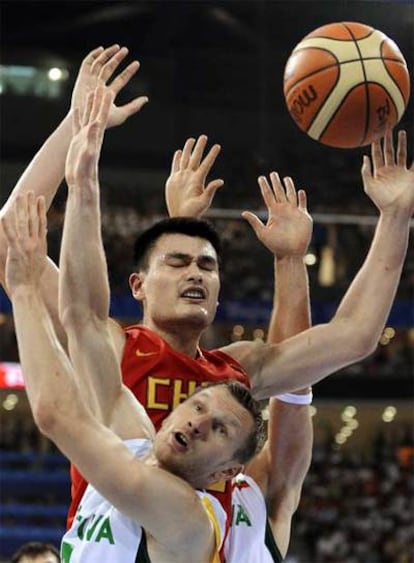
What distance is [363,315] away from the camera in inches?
152

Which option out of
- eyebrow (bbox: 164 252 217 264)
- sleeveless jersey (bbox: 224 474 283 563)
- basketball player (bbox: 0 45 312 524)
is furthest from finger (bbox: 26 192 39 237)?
sleeveless jersey (bbox: 224 474 283 563)

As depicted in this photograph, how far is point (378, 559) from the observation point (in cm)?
1792

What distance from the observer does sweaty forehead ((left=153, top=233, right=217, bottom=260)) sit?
12.3ft

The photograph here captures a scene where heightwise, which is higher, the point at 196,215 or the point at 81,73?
the point at 81,73

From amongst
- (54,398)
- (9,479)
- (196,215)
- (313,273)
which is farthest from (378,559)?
(54,398)

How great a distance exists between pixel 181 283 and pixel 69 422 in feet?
2.75

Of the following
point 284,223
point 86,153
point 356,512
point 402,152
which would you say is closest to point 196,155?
point 284,223

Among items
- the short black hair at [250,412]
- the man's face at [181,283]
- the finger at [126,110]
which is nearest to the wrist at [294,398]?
the man's face at [181,283]

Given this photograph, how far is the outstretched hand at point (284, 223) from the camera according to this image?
4086 millimetres

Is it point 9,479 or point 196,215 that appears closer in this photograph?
point 196,215

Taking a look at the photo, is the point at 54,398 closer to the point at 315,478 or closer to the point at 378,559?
the point at 378,559

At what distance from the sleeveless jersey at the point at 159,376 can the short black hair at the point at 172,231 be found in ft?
0.92

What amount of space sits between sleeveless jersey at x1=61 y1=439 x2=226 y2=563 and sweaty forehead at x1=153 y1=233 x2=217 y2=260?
2.27 feet

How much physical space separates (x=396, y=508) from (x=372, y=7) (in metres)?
9.04
